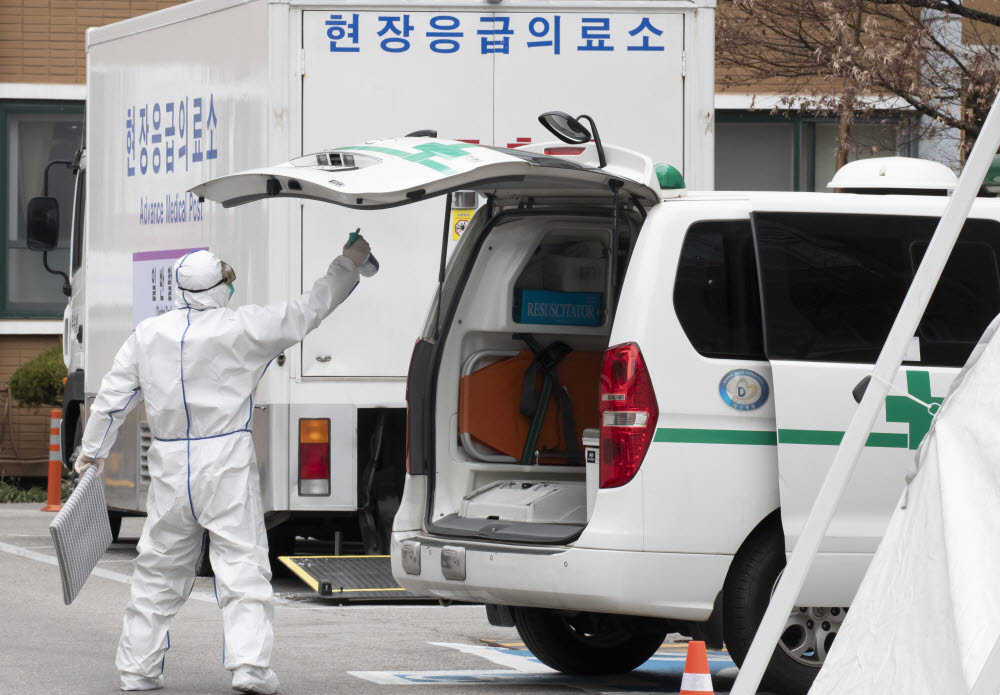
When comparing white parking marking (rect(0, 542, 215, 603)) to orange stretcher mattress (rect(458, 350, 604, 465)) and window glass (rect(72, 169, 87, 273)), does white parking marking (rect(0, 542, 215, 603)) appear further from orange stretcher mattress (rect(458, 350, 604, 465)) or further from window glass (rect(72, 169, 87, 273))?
orange stretcher mattress (rect(458, 350, 604, 465))

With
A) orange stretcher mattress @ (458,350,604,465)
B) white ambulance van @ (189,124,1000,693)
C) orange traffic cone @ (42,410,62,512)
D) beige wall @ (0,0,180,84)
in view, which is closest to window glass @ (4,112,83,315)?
beige wall @ (0,0,180,84)

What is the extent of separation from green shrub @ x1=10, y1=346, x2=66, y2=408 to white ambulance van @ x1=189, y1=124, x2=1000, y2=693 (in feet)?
37.2

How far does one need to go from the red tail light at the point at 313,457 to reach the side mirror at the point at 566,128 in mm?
3542

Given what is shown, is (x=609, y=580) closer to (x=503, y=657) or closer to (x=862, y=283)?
(x=862, y=283)

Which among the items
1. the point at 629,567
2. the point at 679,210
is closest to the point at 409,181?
the point at 679,210

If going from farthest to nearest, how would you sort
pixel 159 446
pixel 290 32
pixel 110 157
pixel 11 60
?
pixel 11 60 < pixel 110 157 < pixel 290 32 < pixel 159 446

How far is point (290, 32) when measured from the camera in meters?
10.1

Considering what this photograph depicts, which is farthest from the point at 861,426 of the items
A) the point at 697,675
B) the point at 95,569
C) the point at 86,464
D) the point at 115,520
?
the point at 115,520

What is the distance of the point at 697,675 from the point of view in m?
4.72

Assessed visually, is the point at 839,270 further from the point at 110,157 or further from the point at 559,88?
the point at 110,157

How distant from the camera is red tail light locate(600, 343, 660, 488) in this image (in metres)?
6.43

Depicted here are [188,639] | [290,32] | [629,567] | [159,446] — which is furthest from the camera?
[290,32]

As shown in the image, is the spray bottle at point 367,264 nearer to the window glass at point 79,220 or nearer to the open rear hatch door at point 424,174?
the open rear hatch door at point 424,174

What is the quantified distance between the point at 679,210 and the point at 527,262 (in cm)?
88
